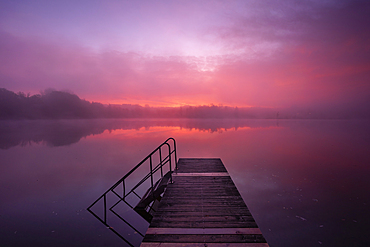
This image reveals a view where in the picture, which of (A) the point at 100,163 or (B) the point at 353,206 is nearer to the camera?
(B) the point at 353,206

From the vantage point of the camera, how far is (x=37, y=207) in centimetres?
912

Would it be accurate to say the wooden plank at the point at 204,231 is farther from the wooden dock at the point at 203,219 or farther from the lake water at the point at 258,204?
the lake water at the point at 258,204

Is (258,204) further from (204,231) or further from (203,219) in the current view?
(204,231)

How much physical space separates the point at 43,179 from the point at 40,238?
936cm

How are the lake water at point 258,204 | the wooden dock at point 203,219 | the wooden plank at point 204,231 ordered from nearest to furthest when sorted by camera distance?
the wooden dock at point 203,219
the wooden plank at point 204,231
the lake water at point 258,204

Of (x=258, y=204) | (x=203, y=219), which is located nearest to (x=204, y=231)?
(x=203, y=219)

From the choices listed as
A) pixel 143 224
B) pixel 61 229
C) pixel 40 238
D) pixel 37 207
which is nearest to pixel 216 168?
pixel 143 224

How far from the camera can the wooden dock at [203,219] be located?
3816 mm

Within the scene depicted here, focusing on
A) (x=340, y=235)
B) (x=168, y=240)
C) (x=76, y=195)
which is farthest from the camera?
(x=76, y=195)

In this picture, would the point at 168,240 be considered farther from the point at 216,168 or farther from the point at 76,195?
the point at 76,195

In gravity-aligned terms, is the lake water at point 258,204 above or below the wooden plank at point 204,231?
below

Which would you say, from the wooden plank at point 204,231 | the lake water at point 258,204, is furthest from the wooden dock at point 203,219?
the lake water at point 258,204

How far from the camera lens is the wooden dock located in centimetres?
382

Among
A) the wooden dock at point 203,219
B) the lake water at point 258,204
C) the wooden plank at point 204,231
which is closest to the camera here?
the wooden dock at point 203,219
